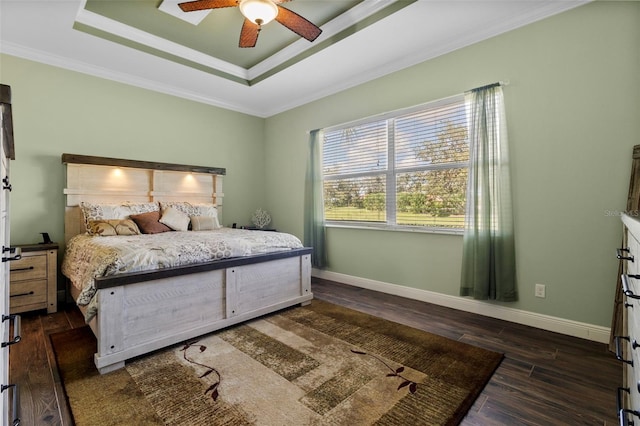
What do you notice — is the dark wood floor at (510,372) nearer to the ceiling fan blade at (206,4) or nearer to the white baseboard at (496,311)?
the white baseboard at (496,311)

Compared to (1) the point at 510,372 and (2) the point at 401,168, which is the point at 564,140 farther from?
(1) the point at 510,372

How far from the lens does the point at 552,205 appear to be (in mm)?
2666

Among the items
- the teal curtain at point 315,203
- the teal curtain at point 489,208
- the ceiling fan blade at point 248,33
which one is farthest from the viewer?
the teal curtain at point 315,203

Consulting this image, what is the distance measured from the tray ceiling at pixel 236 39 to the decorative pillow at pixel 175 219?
5.78 feet

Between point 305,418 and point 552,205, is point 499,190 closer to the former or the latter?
point 552,205

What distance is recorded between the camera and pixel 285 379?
6.39 feet

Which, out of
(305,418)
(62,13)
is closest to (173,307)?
(305,418)

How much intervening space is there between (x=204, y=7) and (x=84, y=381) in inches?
107

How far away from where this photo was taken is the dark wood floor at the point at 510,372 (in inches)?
64.2

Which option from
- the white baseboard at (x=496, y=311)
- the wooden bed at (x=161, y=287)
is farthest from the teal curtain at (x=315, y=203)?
the wooden bed at (x=161, y=287)

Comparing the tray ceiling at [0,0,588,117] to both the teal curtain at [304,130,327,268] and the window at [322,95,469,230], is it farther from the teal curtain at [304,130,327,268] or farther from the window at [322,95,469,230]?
the teal curtain at [304,130,327,268]

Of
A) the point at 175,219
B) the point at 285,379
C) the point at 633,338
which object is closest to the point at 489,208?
the point at 633,338

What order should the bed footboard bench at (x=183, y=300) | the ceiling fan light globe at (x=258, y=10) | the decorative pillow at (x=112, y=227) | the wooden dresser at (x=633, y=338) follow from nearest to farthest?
the wooden dresser at (x=633, y=338)
the bed footboard bench at (x=183, y=300)
the ceiling fan light globe at (x=258, y=10)
the decorative pillow at (x=112, y=227)

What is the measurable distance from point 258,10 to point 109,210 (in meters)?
2.68
